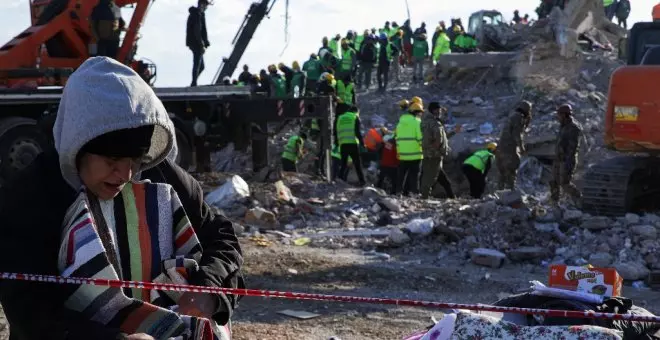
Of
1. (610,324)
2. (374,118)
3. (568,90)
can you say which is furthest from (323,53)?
(610,324)

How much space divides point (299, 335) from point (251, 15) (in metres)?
18.8

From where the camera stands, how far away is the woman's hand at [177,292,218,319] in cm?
269

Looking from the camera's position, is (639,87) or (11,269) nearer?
(11,269)

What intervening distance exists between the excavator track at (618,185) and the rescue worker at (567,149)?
1.15m

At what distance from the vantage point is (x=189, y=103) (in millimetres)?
14414

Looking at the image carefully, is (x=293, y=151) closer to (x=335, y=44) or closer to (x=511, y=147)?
(x=511, y=147)

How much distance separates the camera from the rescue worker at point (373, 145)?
19544 millimetres

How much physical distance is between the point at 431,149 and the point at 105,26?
5238mm

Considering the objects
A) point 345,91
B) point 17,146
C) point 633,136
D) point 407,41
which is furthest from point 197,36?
point 407,41

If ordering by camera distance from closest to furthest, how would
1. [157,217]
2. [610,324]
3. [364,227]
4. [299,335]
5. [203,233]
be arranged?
[157,217] < [203,233] < [610,324] < [299,335] < [364,227]

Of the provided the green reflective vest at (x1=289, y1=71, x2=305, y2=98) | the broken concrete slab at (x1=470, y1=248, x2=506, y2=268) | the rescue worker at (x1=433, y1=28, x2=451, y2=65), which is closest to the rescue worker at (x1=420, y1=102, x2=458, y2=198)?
the broken concrete slab at (x1=470, y1=248, x2=506, y2=268)

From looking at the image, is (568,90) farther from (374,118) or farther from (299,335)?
(299,335)

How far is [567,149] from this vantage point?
43.9 feet

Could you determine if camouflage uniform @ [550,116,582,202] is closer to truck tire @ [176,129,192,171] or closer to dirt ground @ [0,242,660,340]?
dirt ground @ [0,242,660,340]
